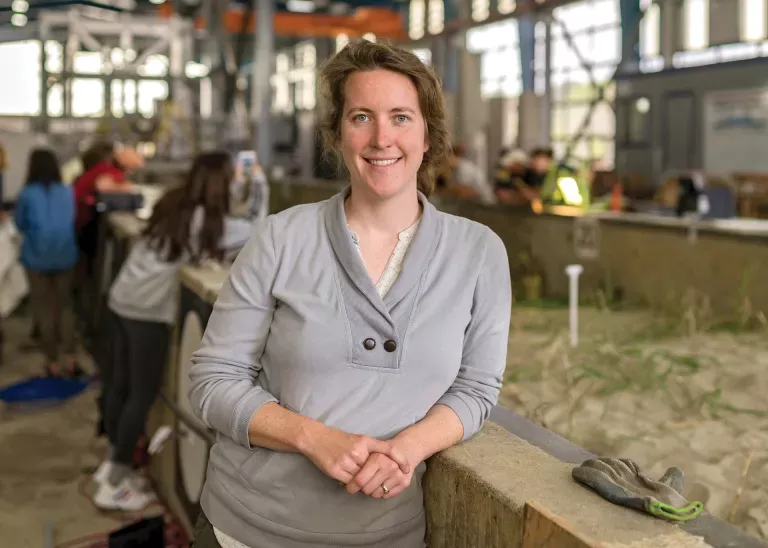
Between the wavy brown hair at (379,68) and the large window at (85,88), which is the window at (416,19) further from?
the wavy brown hair at (379,68)

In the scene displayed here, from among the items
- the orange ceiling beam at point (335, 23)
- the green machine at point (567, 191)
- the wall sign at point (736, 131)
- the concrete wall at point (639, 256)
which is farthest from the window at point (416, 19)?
the concrete wall at point (639, 256)

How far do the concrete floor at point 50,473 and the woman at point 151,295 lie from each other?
0.52 ft

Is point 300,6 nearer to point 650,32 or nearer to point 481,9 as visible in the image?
point 481,9

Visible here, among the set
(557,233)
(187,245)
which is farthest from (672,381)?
(557,233)

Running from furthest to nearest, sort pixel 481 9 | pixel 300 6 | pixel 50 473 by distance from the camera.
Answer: pixel 481 9 < pixel 300 6 < pixel 50 473

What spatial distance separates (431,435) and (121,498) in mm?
2645

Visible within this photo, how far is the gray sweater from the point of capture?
4.78 feet

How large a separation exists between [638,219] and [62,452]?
350 centimetres

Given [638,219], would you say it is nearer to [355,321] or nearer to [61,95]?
[355,321]

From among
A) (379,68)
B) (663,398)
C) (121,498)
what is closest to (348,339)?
(379,68)

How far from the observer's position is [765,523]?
2.23 m

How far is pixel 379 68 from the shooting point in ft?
4.83

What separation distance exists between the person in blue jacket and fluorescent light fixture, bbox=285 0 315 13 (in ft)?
41.6

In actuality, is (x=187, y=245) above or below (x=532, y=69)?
below
